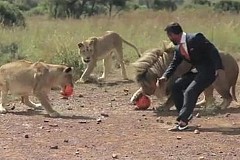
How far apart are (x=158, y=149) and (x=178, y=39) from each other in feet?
6.23

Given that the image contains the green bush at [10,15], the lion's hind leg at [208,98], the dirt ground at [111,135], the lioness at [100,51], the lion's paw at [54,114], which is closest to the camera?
the dirt ground at [111,135]

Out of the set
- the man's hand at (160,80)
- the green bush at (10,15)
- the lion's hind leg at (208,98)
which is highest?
the man's hand at (160,80)

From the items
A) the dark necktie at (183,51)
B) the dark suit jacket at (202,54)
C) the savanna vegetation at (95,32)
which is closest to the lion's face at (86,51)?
the savanna vegetation at (95,32)

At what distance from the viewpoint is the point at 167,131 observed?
9273mm

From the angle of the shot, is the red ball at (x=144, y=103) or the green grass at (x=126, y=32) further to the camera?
the green grass at (x=126, y=32)

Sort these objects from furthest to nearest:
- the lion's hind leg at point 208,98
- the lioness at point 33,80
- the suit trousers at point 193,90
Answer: the lion's hind leg at point 208,98
the lioness at point 33,80
the suit trousers at point 193,90

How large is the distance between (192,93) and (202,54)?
1.90ft

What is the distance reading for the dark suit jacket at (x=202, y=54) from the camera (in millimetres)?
9344

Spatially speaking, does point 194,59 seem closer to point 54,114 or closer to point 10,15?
point 54,114

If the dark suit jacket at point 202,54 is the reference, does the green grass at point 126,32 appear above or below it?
below

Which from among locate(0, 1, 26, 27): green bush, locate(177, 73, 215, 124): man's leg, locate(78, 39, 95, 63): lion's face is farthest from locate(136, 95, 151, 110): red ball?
locate(0, 1, 26, 27): green bush

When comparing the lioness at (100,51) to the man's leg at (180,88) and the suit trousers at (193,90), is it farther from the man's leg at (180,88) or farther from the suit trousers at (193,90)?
the suit trousers at (193,90)

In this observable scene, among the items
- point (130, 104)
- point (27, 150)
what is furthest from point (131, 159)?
point (130, 104)

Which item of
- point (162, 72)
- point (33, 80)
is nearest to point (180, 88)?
point (162, 72)
